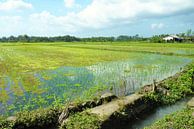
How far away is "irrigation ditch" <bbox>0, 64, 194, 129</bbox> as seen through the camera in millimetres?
8453

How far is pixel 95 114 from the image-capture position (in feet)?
28.7

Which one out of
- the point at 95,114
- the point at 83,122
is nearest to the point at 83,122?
the point at 83,122

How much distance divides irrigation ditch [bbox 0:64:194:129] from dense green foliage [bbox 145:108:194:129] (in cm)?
142

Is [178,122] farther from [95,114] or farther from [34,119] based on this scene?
[34,119]

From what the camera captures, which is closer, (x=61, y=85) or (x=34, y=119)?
(x=34, y=119)

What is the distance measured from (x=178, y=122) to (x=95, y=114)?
2.72 m

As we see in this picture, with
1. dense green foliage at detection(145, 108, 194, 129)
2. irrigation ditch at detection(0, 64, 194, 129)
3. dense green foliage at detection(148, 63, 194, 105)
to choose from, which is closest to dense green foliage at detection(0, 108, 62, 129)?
irrigation ditch at detection(0, 64, 194, 129)

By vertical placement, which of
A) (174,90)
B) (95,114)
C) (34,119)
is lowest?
(174,90)

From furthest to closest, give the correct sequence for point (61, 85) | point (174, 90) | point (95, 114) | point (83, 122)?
point (61, 85) → point (174, 90) → point (95, 114) → point (83, 122)

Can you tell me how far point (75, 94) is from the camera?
12203mm

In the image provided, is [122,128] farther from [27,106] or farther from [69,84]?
[69,84]

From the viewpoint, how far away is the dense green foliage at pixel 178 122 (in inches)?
319

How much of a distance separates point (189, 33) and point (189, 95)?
68582 mm

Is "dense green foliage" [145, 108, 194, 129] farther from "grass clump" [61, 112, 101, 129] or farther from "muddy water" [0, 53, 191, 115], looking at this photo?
"muddy water" [0, 53, 191, 115]
